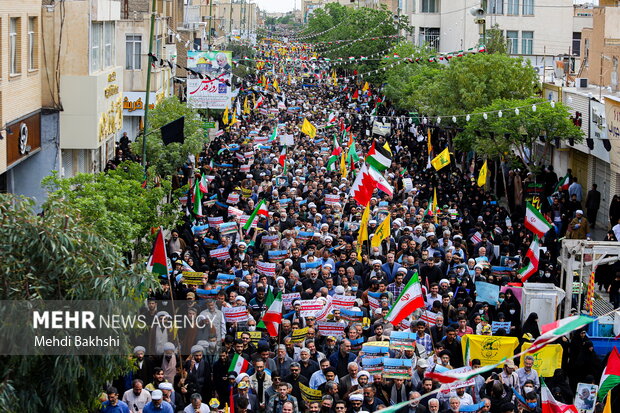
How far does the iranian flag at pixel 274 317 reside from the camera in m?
16.6

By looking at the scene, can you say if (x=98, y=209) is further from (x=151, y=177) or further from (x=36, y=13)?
(x=36, y=13)

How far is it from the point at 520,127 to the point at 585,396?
21.3m

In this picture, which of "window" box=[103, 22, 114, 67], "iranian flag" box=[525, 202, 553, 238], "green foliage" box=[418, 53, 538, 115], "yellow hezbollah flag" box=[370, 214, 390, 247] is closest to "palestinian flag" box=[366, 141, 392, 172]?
"yellow hezbollah flag" box=[370, 214, 390, 247]

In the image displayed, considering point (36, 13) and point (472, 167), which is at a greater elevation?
point (36, 13)

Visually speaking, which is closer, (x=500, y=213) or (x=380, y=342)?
(x=380, y=342)

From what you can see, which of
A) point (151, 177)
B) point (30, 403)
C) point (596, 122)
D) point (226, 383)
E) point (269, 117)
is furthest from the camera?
point (269, 117)

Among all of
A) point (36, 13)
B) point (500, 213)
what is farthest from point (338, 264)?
point (36, 13)

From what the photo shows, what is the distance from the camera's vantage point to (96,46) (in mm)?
30234

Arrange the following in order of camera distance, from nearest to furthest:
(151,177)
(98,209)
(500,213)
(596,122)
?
(98,209)
(151,177)
(500,213)
(596,122)

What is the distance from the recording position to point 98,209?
56.2 ft

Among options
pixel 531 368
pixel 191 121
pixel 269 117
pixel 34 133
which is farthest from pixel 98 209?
pixel 269 117

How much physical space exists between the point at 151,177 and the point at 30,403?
1507 cm

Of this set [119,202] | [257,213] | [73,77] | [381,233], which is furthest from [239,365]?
[73,77]

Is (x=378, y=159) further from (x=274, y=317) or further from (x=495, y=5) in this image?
(x=495, y=5)
